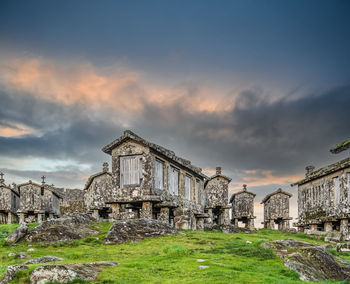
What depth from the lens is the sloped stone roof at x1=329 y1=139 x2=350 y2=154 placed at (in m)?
33.3

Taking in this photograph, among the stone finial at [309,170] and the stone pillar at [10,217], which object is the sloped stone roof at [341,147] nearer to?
the stone finial at [309,170]

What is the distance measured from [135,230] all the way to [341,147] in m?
20.7

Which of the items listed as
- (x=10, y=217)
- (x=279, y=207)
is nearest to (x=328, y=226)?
(x=279, y=207)

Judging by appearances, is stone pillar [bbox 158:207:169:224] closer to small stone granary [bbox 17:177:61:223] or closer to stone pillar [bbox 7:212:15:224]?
small stone granary [bbox 17:177:61:223]

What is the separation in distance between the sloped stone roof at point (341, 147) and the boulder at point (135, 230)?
17.8 metres

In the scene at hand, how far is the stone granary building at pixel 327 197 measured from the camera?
31891mm

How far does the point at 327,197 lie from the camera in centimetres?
3516

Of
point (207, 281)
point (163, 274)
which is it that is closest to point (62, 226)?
point (163, 274)

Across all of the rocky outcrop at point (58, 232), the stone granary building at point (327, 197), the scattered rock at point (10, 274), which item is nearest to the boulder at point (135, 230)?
the rocky outcrop at point (58, 232)

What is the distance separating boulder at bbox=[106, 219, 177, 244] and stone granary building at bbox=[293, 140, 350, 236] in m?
15.5

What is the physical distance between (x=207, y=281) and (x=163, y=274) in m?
1.93

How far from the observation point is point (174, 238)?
71.9 ft

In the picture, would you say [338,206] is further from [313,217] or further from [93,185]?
[93,185]

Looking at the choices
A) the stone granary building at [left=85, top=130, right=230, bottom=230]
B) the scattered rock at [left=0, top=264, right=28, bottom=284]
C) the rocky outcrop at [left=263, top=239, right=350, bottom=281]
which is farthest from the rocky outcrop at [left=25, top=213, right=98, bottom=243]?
the rocky outcrop at [left=263, top=239, right=350, bottom=281]
